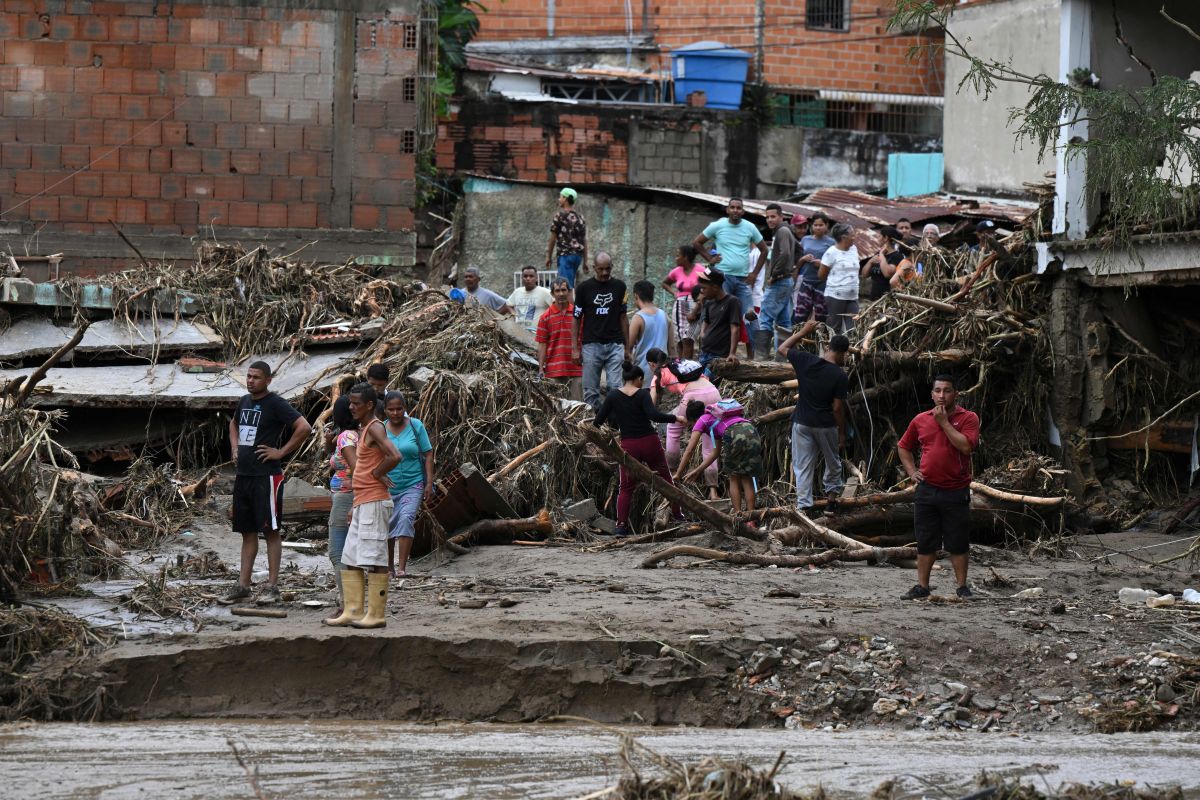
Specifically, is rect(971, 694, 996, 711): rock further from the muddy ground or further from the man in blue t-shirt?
the man in blue t-shirt

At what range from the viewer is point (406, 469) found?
1049 centimetres

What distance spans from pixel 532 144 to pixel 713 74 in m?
4.47

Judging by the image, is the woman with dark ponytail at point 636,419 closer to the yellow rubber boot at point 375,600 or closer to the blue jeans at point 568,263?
the yellow rubber boot at point 375,600

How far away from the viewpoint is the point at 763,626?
9117mm

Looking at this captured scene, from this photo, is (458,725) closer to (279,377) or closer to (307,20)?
(279,377)

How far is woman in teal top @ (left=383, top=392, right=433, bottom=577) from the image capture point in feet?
33.8

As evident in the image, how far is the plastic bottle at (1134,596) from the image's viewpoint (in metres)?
10.1

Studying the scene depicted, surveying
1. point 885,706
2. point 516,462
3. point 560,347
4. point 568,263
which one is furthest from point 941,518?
point 568,263

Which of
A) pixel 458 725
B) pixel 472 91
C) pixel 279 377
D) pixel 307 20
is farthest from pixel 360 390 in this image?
pixel 472 91

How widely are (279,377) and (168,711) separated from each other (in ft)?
25.6

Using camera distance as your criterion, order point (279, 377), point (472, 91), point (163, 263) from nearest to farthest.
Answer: point (279, 377), point (163, 263), point (472, 91)

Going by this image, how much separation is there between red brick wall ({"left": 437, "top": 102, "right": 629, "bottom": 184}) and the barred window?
804cm

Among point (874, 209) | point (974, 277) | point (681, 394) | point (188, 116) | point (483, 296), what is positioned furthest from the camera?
point (874, 209)

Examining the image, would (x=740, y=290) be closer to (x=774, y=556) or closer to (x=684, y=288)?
(x=684, y=288)
